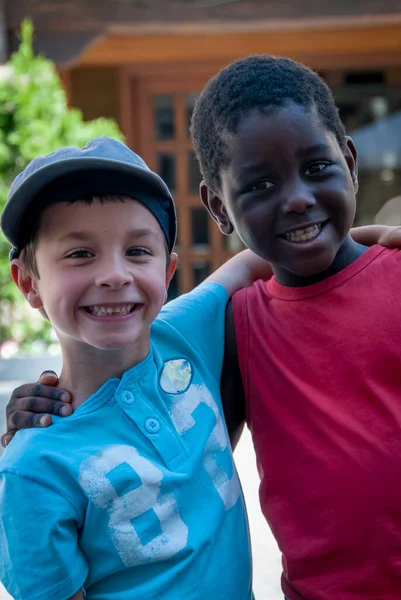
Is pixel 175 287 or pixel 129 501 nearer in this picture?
pixel 129 501

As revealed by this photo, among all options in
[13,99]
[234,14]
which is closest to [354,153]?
[13,99]

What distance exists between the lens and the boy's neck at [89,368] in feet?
4.18

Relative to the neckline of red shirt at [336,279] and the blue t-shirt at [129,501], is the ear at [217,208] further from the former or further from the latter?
the blue t-shirt at [129,501]

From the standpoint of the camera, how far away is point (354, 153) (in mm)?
1491

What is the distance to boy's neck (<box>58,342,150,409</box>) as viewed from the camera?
4.18 ft

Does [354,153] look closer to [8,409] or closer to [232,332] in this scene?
[232,332]

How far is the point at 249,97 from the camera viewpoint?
138 centimetres

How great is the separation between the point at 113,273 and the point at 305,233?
0.38 meters

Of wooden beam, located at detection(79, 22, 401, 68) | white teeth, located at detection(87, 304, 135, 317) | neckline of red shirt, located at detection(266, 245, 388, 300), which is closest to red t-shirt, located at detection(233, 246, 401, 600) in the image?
neckline of red shirt, located at detection(266, 245, 388, 300)

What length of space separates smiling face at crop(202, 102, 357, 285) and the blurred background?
3.85m

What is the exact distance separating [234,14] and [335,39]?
1.20 m

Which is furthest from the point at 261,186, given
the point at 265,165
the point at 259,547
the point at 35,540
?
the point at 259,547

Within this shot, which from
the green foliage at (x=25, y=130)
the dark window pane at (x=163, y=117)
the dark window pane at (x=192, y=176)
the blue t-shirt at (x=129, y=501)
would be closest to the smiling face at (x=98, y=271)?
the blue t-shirt at (x=129, y=501)

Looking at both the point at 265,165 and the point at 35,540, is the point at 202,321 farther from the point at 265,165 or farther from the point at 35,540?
the point at 35,540
